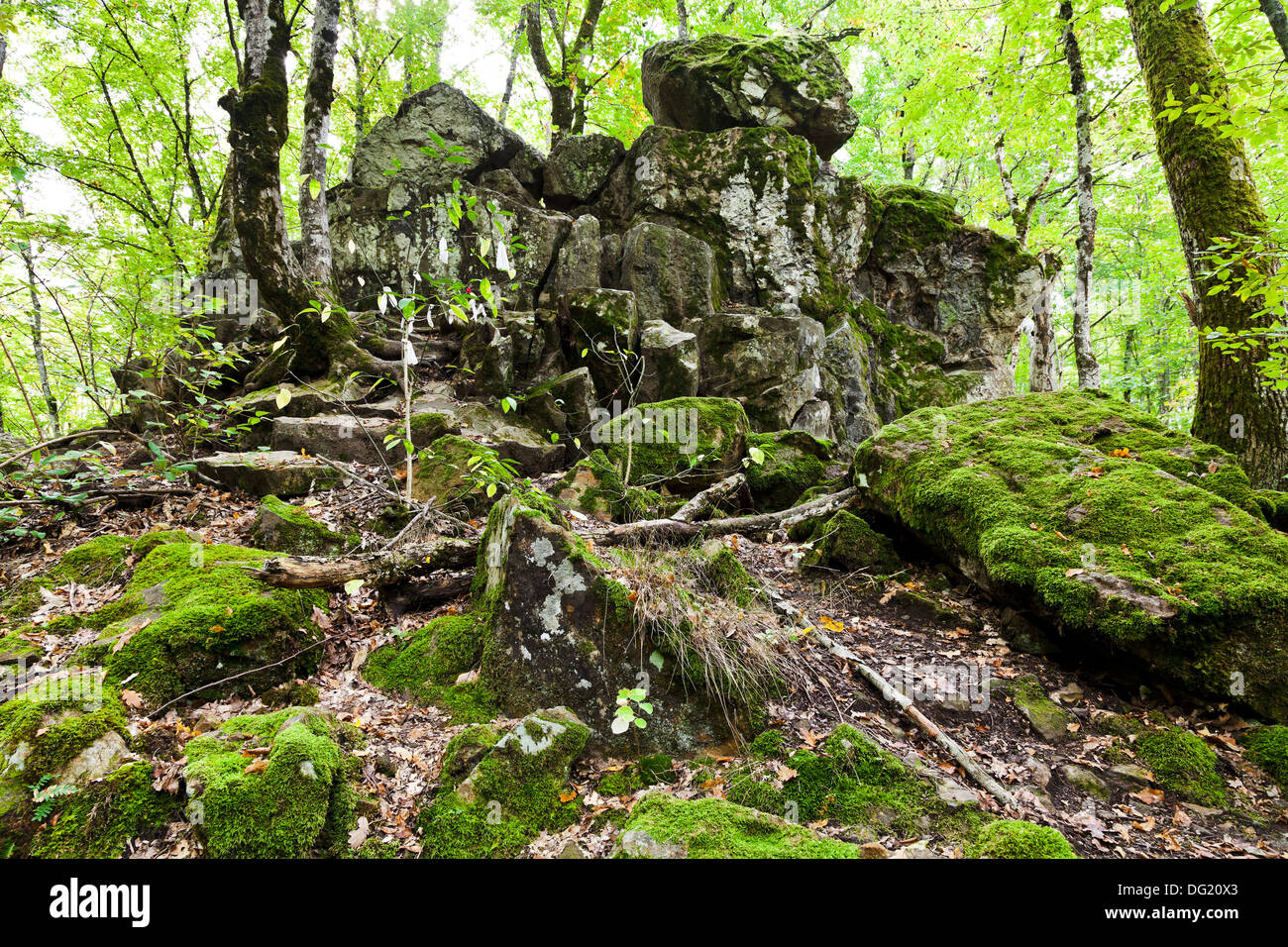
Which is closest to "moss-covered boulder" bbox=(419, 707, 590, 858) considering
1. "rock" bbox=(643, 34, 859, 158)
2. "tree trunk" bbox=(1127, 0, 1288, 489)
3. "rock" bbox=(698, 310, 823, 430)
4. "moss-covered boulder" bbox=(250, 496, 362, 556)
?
"moss-covered boulder" bbox=(250, 496, 362, 556)

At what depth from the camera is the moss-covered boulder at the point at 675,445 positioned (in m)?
7.59

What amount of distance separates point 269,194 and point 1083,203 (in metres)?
13.4

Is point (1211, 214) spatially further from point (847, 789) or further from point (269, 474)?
point (269, 474)

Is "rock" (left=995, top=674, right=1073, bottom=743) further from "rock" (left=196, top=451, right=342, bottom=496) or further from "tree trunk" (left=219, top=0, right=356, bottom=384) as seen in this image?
"tree trunk" (left=219, top=0, right=356, bottom=384)

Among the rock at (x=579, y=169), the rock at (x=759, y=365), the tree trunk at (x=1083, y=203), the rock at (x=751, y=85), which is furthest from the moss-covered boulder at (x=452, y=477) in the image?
the rock at (x=751, y=85)

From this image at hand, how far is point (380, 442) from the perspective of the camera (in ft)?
23.9

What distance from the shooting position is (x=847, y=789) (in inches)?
128

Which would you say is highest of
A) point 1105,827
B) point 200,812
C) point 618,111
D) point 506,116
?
point 506,116

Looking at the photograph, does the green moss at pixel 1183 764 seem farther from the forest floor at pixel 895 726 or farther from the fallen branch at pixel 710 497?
the fallen branch at pixel 710 497

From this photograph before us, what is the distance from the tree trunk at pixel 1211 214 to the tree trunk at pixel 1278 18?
142cm

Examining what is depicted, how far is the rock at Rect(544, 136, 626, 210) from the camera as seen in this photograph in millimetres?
12734

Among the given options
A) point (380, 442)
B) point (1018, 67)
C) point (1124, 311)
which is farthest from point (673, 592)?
point (1124, 311)
